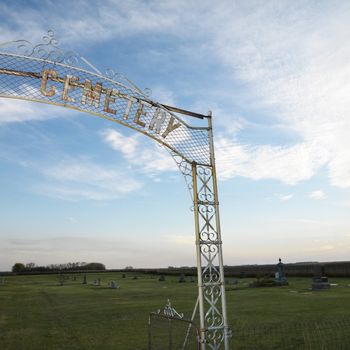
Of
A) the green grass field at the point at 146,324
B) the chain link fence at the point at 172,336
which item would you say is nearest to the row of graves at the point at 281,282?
the green grass field at the point at 146,324

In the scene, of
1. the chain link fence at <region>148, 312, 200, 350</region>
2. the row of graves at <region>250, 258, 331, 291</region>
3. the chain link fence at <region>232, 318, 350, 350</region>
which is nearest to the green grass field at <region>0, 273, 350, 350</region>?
the chain link fence at <region>232, 318, 350, 350</region>

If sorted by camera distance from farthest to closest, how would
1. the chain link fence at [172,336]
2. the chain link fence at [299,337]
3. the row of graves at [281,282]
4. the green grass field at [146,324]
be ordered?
the row of graves at [281,282] < the green grass field at [146,324] < the chain link fence at [172,336] < the chain link fence at [299,337]

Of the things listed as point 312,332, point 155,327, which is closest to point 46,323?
point 155,327

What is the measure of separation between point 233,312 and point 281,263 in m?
17.2

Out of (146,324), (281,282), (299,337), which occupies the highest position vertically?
(281,282)

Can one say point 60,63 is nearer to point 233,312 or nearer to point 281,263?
point 233,312

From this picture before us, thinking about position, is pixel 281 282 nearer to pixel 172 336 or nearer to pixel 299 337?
pixel 299 337

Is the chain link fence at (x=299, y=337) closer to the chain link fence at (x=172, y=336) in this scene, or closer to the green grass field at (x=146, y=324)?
the green grass field at (x=146, y=324)

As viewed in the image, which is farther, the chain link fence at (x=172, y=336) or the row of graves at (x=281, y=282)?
the row of graves at (x=281, y=282)

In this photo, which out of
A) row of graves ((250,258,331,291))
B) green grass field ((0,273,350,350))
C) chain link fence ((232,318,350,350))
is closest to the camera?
chain link fence ((232,318,350,350))

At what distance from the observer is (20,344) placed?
11820 millimetres

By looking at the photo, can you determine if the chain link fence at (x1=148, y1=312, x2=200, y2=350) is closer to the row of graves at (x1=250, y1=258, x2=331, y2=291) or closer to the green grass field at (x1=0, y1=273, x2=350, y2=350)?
the green grass field at (x1=0, y1=273, x2=350, y2=350)

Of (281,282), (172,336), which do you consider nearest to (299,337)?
(172,336)

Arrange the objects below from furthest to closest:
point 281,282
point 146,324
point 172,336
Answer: point 281,282 < point 146,324 < point 172,336
